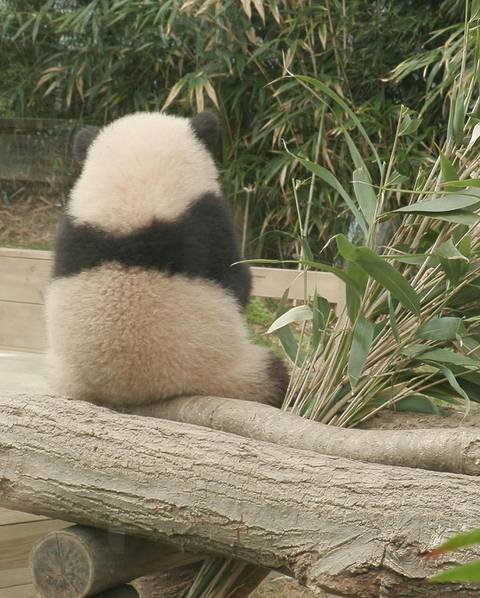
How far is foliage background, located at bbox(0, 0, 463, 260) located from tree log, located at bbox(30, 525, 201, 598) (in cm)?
292

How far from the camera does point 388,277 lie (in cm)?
173

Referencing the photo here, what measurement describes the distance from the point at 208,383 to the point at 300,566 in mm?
696

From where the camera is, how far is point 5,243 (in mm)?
5684

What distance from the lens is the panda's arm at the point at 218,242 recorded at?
201cm

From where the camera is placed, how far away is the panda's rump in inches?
75.3

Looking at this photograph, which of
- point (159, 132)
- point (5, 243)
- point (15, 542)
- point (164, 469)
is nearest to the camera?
point (164, 469)

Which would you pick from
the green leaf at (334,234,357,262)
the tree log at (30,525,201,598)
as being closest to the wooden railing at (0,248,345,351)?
the tree log at (30,525,201,598)

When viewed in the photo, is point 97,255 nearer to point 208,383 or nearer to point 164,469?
point 208,383

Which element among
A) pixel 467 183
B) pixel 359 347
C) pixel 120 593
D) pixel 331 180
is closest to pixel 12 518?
pixel 120 593

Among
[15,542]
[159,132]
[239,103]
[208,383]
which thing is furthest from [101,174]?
[239,103]

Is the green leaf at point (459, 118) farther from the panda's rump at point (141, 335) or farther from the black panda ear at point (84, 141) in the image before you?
the black panda ear at point (84, 141)

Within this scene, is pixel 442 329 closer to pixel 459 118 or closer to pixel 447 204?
pixel 447 204

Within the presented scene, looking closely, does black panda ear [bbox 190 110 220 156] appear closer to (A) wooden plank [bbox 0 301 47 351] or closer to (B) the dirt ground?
(A) wooden plank [bbox 0 301 47 351]

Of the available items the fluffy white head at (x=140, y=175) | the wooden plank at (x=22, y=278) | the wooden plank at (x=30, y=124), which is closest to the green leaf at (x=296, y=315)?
the fluffy white head at (x=140, y=175)
